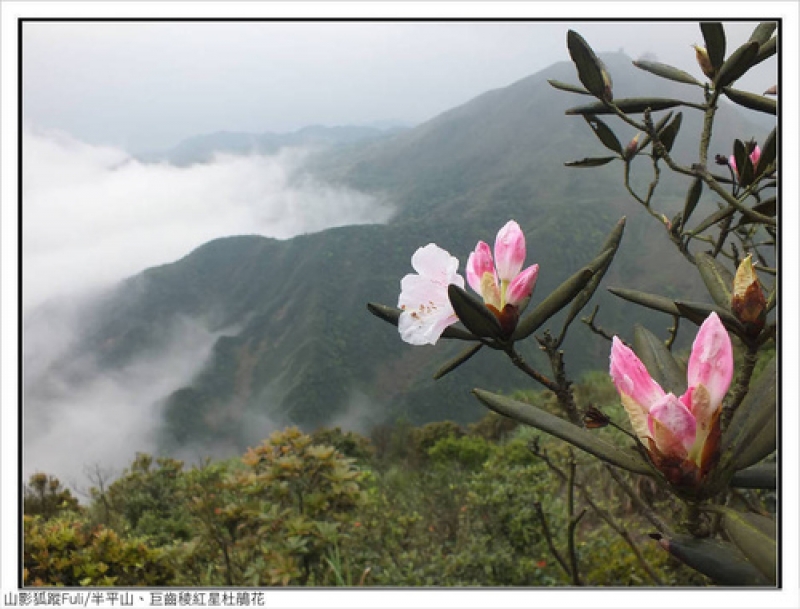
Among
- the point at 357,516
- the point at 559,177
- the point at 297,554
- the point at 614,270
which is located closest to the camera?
the point at 297,554

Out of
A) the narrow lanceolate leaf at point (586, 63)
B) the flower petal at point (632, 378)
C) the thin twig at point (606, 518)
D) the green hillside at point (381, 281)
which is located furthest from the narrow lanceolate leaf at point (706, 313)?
the green hillside at point (381, 281)

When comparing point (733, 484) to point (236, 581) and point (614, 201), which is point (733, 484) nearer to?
point (236, 581)

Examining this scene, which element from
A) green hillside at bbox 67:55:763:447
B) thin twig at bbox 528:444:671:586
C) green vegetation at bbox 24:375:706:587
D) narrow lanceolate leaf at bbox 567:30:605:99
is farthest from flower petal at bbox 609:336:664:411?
green hillside at bbox 67:55:763:447

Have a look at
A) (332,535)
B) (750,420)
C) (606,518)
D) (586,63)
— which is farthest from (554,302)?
(332,535)

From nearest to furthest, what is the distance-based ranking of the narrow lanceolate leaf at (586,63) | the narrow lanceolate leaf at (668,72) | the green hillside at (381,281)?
the narrow lanceolate leaf at (586,63)
the narrow lanceolate leaf at (668,72)
the green hillside at (381,281)

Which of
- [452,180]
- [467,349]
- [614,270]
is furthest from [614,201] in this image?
[467,349]

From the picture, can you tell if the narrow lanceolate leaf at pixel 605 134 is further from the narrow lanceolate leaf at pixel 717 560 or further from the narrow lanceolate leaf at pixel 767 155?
the narrow lanceolate leaf at pixel 717 560
